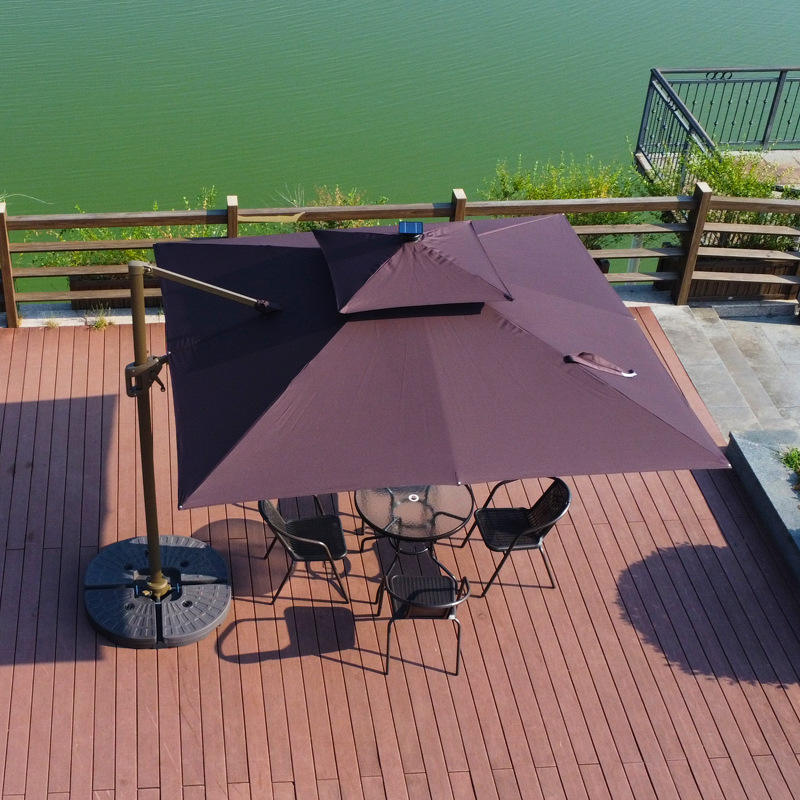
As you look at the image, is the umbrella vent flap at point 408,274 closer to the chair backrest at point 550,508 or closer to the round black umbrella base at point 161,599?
the chair backrest at point 550,508

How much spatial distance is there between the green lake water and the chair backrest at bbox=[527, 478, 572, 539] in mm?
7065

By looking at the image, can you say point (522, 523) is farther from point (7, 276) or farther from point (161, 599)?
point (7, 276)

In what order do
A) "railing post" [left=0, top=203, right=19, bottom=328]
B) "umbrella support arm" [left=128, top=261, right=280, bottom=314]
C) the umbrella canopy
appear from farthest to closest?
"railing post" [left=0, top=203, right=19, bottom=328], the umbrella canopy, "umbrella support arm" [left=128, top=261, right=280, bottom=314]

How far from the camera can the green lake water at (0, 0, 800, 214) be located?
497 inches

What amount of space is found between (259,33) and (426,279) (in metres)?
13.4

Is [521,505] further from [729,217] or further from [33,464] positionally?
[729,217]

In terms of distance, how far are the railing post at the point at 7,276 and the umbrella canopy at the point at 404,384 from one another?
2.87 metres

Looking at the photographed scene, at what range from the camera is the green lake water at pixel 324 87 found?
41.4 ft

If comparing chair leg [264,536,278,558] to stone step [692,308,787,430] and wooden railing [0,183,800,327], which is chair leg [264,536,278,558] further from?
stone step [692,308,787,430]

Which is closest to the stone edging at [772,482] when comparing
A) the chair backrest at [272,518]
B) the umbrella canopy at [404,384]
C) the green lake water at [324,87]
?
the umbrella canopy at [404,384]

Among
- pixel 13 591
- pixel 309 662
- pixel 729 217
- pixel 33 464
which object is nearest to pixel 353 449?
pixel 309 662

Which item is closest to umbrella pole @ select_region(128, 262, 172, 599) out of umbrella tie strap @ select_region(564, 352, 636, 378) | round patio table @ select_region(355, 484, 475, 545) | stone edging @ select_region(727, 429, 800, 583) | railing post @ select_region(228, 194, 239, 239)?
A: round patio table @ select_region(355, 484, 475, 545)

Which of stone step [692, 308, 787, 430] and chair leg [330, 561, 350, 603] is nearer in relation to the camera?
chair leg [330, 561, 350, 603]

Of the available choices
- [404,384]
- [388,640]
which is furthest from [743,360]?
[404,384]
